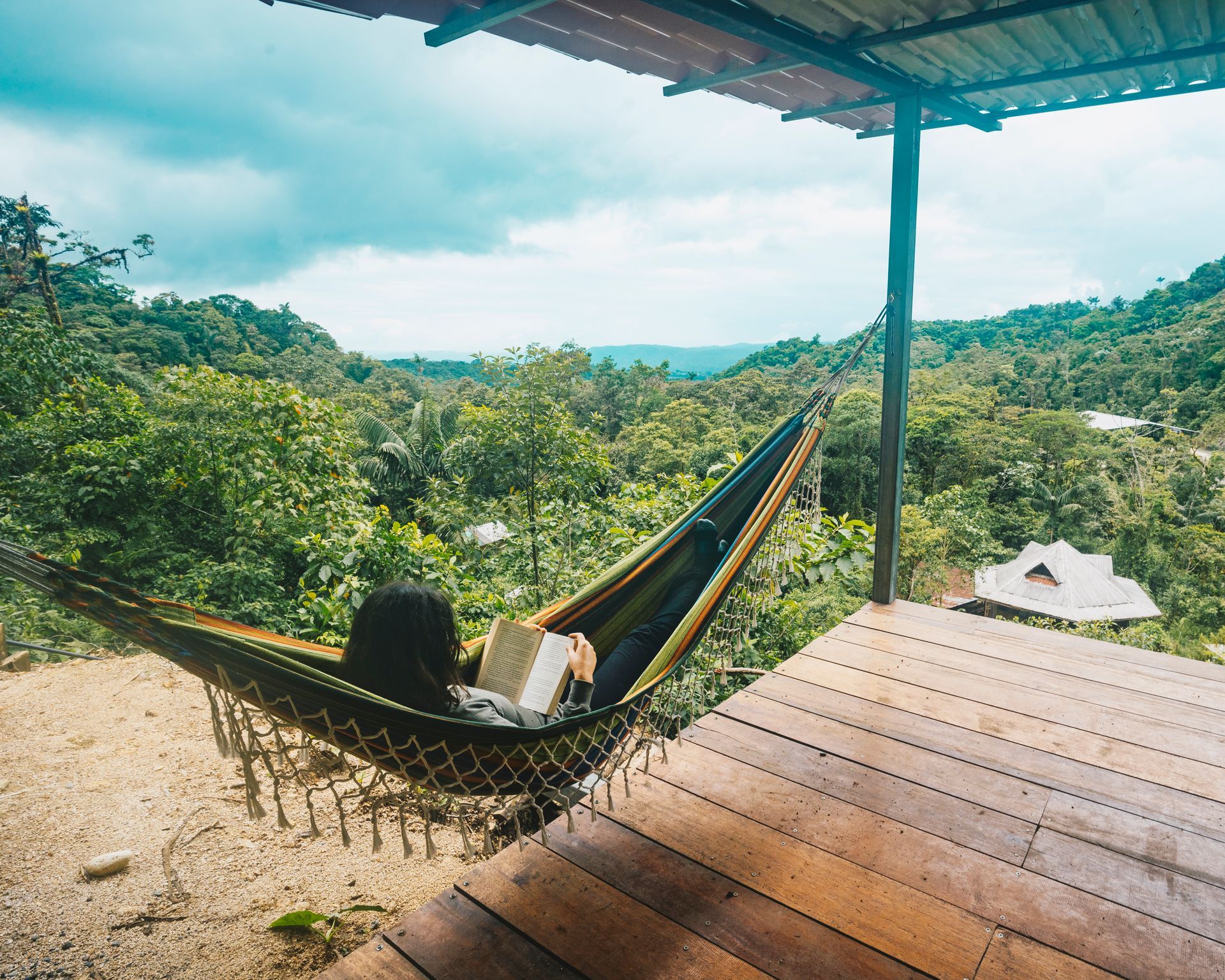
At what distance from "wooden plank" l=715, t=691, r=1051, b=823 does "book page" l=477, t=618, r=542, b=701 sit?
0.62 meters

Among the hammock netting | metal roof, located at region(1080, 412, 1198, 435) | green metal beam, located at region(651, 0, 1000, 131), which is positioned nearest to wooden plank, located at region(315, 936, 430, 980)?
the hammock netting

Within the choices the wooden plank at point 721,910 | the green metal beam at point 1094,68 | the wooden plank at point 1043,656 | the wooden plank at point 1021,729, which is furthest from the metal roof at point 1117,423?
the wooden plank at point 721,910

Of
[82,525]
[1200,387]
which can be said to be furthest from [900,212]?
[1200,387]

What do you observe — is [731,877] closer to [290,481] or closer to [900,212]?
[900,212]

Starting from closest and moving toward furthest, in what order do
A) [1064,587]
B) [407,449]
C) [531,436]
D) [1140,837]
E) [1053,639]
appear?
[1140,837] < [1053,639] < [531,436] < [1064,587] < [407,449]

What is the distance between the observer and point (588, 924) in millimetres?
1078

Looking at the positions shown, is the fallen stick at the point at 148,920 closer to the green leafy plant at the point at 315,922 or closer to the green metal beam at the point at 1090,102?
the green leafy plant at the point at 315,922

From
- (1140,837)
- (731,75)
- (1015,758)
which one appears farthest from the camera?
(731,75)

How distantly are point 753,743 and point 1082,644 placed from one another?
136cm

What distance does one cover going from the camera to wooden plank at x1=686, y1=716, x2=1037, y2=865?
1290 mm

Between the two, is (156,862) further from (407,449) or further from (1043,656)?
(407,449)

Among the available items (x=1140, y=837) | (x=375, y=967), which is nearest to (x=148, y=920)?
(x=375, y=967)

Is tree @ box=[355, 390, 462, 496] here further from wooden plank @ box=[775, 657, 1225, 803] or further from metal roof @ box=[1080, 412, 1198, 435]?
metal roof @ box=[1080, 412, 1198, 435]

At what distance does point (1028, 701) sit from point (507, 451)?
3246 millimetres
